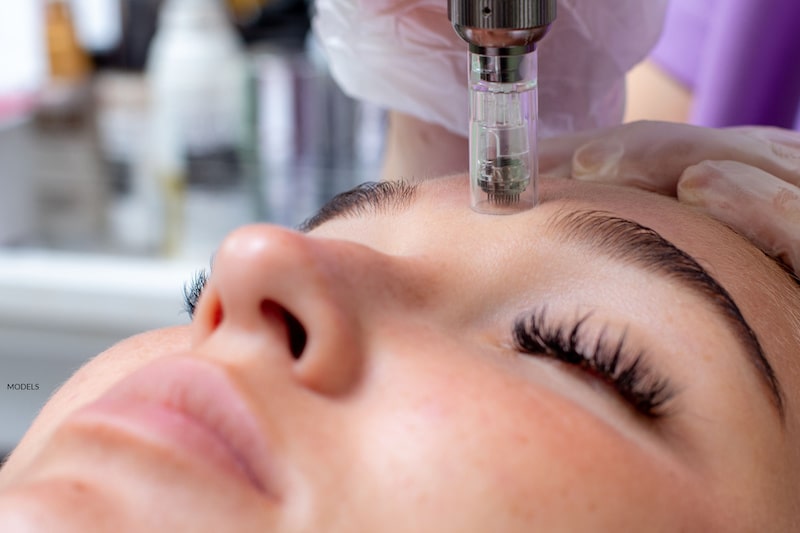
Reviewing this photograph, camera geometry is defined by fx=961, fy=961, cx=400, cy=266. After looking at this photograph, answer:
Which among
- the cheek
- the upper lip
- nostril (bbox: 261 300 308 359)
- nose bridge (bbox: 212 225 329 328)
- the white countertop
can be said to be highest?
nose bridge (bbox: 212 225 329 328)

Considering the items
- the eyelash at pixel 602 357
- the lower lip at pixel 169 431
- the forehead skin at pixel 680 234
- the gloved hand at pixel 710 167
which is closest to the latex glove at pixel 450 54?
the gloved hand at pixel 710 167

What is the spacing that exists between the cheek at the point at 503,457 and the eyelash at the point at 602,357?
42 millimetres

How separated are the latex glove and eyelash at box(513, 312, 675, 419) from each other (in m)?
0.38

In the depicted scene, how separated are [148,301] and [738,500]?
3.75 feet

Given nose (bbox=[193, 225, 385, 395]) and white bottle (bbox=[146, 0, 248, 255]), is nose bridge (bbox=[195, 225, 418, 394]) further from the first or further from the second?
white bottle (bbox=[146, 0, 248, 255])

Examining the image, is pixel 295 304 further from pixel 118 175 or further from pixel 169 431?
pixel 118 175

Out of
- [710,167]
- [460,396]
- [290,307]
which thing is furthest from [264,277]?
[710,167]

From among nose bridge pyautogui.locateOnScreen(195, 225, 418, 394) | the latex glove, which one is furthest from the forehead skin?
the latex glove

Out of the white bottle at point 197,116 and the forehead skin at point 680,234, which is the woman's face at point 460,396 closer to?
the forehead skin at point 680,234

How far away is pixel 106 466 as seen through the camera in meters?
0.56

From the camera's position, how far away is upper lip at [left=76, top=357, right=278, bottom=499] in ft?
1.82

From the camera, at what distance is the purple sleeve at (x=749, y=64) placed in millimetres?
1214

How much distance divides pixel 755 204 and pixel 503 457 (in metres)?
0.37

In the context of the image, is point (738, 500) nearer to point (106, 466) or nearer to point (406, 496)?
point (406, 496)
